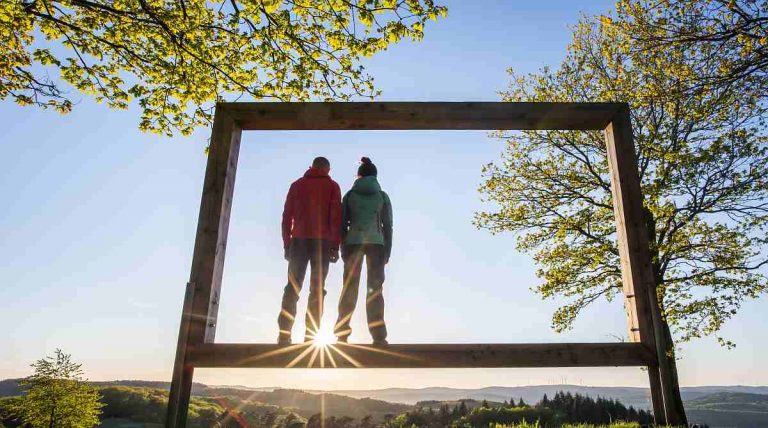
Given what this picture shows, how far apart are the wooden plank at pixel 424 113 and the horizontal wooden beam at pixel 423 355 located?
220 centimetres

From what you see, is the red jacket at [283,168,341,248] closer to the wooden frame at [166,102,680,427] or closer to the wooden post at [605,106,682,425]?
the wooden frame at [166,102,680,427]

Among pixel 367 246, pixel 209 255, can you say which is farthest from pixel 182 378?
→ pixel 367 246

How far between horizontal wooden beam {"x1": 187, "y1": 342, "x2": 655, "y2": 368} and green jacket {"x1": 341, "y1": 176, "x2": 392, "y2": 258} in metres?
1.64

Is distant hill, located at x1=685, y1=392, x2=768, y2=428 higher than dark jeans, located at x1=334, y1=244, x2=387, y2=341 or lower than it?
lower

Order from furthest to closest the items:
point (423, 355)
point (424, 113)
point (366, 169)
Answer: point (366, 169)
point (424, 113)
point (423, 355)

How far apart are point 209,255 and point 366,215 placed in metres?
1.86

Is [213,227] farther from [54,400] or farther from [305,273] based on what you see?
[54,400]

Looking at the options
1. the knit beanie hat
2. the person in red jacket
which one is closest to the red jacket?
the person in red jacket

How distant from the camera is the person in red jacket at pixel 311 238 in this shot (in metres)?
5.00

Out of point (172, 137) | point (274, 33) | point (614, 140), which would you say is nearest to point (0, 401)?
point (172, 137)

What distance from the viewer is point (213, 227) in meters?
4.22

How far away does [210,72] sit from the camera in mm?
10992

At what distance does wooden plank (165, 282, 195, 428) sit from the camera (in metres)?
3.70

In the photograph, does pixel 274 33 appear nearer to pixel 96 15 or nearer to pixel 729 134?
pixel 96 15
